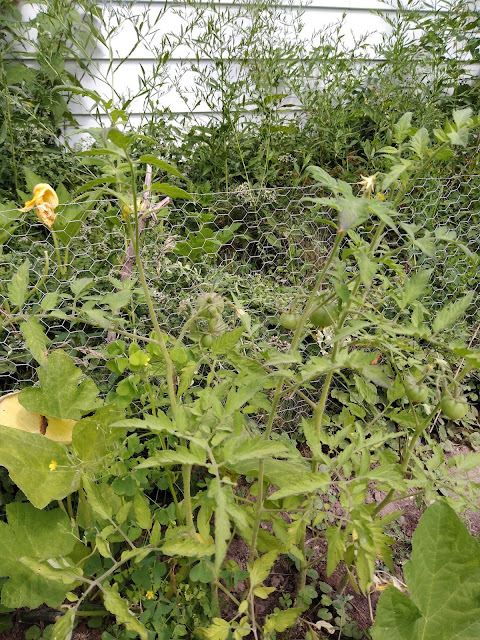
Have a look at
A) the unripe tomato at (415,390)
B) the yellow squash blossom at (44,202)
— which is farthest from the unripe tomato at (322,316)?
the yellow squash blossom at (44,202)

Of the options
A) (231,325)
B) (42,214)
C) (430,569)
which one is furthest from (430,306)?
(42,214)

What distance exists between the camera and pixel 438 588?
1088 millimetres

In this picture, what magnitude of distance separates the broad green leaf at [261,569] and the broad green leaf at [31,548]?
0.43 metres

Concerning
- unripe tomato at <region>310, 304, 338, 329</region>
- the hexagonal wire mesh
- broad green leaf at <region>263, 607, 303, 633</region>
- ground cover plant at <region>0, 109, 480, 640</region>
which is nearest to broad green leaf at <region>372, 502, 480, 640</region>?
ground cover plant at <region>0, 109, 480, 640</region>

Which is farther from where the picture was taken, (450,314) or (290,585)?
(290,585)

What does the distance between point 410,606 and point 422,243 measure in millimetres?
730

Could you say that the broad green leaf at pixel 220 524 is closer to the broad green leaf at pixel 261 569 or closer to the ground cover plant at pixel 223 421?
the ground cover plant at pixel 223 421

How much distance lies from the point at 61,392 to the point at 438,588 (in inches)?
40.8

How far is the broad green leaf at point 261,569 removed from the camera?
3.70ft

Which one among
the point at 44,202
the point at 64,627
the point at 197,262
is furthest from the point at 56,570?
the point at 197,262

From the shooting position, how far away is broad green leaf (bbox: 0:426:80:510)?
1229 millimetres

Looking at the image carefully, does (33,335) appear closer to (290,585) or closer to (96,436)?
(96,436)

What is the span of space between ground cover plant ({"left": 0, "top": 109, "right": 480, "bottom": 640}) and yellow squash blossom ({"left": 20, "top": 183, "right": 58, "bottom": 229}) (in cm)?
45

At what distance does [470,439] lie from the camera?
87.7 inches
